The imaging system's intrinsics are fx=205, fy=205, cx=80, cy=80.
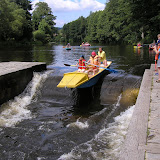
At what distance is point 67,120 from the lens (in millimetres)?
6855

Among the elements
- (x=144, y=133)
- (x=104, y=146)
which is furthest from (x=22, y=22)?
(x=144, y=133)

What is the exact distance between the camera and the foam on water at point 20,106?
6892 mm

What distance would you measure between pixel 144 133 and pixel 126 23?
5180 cm

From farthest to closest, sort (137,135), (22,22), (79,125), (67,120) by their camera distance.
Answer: (22,22)
(67,120)
(79,125)
(137,135)

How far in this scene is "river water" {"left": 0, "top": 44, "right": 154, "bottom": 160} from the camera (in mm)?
4980

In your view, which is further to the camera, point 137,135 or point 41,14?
point 41,14

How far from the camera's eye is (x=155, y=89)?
21.0 ft

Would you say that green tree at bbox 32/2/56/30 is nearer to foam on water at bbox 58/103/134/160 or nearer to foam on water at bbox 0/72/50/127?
foam on water at bbox 0/72/50/127

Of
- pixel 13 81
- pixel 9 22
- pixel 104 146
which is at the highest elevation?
pixel 9 22

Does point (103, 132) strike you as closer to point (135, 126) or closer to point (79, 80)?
point (135, 126)

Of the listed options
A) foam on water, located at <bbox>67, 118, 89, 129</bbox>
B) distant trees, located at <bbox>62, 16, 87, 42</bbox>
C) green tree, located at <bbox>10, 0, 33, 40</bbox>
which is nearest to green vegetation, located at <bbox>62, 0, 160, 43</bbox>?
distant trees, located at <bbox>62, 16, 87, 42</bbox>

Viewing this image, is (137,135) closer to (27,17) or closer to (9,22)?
(9,22)

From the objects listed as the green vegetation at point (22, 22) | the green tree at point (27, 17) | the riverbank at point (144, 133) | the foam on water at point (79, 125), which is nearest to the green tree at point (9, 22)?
the green vegetation at point (22, 22)

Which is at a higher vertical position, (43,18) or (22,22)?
(43,18)
